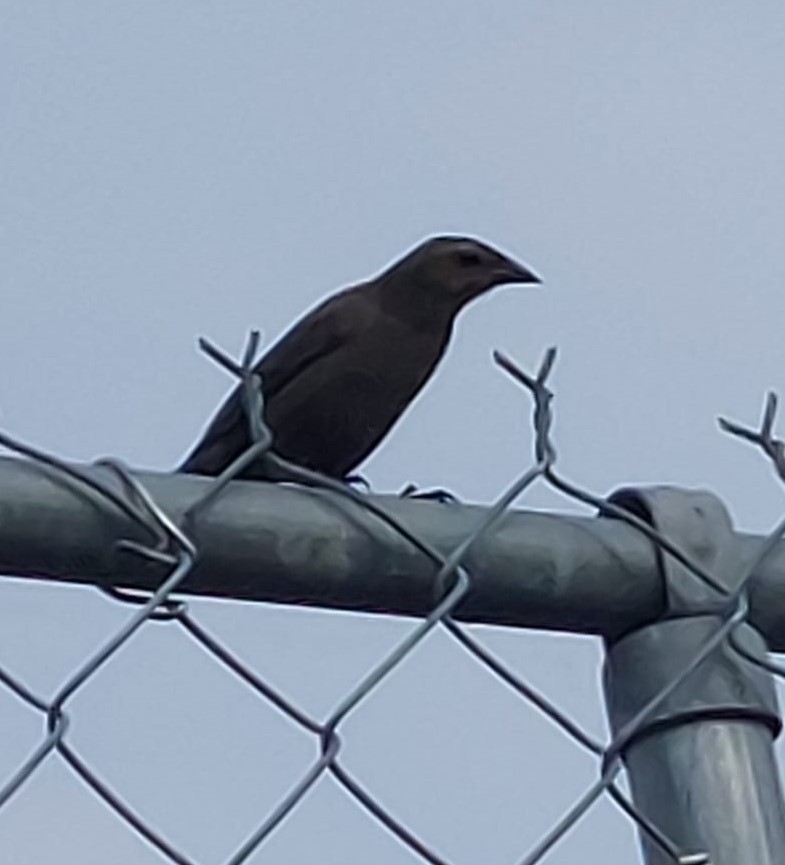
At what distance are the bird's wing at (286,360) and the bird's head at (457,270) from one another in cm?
10

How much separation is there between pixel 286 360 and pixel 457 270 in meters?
0.46

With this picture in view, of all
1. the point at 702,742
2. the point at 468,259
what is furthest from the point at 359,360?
the point at 702,742

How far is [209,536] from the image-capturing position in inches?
61.1

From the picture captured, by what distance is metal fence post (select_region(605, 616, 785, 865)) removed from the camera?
163 centimetres

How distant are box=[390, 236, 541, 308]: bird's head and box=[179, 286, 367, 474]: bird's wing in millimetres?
105

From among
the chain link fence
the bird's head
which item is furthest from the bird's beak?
the chain link fence

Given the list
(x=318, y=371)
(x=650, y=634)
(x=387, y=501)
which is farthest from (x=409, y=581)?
(x=318, y=371)

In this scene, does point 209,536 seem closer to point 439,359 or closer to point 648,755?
point 648,755

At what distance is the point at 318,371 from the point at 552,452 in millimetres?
2344

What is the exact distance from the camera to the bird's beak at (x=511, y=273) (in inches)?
169

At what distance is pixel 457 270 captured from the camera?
4461mm

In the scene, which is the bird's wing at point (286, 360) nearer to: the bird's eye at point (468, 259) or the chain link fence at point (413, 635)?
the bird's eye at point (468, 259)

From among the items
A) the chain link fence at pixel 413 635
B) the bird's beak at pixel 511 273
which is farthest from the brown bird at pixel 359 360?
the chain link fence at pixel 413 635

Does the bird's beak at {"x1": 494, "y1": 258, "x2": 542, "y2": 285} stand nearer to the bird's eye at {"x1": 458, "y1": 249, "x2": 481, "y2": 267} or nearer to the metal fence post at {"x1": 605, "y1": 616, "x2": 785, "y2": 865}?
the bird's eye at {"x1": 458, "y1": 249, "x2": 481, "y2": 267}
